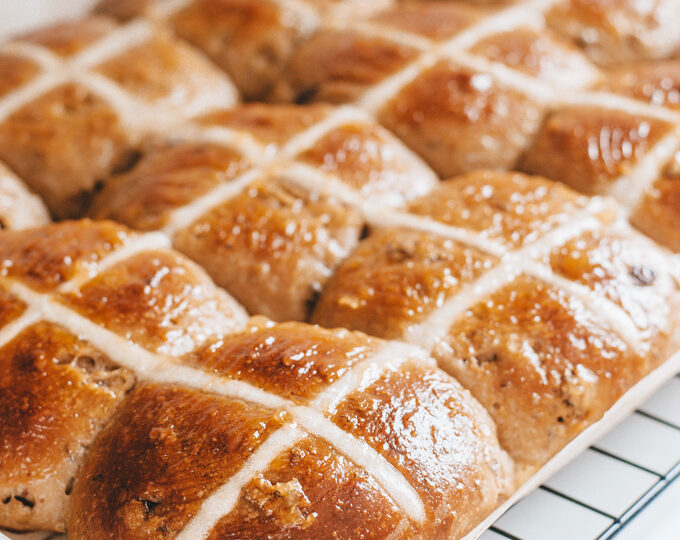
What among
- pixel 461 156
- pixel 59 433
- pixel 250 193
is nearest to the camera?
pixel 59 433

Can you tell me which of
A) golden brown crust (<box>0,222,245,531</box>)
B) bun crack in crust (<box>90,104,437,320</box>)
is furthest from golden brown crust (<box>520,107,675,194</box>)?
golden brown crust (<box>0,222,245,531</box>)

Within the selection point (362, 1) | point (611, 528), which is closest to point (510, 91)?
point (362, 1)

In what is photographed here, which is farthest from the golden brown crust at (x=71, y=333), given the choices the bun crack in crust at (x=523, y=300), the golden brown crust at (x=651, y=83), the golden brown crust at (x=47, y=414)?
the golden brown crust at (x=651, y=83)

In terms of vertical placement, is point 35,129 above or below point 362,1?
below

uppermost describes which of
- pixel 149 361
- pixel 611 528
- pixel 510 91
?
pixel 510 91

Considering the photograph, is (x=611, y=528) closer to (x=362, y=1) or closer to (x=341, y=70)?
(x=341, y=70)

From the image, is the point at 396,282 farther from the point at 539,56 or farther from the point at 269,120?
the point at 539,56

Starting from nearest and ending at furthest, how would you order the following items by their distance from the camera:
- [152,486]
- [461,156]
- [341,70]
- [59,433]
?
1. [152,486]
2. [59,433]
3. [461,156]
4. [341,70]
